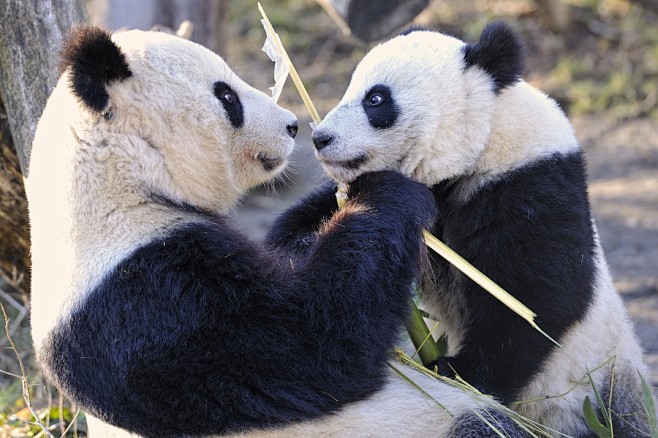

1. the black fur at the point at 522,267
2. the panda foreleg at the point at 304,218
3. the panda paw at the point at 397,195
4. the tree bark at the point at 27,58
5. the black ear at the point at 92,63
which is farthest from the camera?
the tree bark at the point at 27,58

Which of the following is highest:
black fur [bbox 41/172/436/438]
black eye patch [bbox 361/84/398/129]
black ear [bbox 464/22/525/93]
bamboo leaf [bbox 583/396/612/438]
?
black ear [bbox 464/22/525/93]

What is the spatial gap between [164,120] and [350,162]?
80 centimetres

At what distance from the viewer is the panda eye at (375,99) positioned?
3613 millimetres

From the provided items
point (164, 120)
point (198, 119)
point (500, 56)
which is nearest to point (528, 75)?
point (500, 56)

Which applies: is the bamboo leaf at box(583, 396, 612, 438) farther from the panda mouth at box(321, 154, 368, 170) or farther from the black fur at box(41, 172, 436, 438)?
the panda mouth at box(321, 154, 368, 170)

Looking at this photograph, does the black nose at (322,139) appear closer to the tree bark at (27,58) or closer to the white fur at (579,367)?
the white fur at (579,367)

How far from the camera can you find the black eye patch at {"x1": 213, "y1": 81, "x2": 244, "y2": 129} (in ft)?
10.8

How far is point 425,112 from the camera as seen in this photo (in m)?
3.55

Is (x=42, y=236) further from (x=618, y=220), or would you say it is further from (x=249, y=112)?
(x=618, y=220)

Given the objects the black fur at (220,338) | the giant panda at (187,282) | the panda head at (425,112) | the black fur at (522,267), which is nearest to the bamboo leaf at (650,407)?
the black fur at (522,267)

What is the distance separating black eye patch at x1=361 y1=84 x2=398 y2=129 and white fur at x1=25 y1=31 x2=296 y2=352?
0.47m

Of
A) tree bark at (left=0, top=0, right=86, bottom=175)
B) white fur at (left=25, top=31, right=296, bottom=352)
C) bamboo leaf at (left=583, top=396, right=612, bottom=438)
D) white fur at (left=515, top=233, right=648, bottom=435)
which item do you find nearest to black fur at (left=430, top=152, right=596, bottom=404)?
white fur at (left=515, top=233, right=648, bottom=435)

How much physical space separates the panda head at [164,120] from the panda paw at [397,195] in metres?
0.35

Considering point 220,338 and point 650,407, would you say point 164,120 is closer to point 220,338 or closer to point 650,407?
point 220,338
